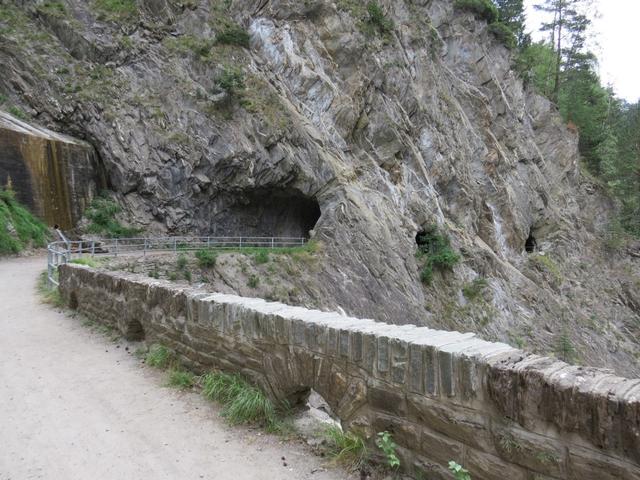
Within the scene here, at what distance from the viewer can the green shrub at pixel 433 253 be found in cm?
2686

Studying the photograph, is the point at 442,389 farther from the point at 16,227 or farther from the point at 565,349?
the point at 565,349

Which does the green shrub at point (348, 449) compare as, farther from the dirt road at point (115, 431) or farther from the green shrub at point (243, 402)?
the green shrub at point (243, 402)

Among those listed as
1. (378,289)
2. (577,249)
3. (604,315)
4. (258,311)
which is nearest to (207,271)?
(378,289)

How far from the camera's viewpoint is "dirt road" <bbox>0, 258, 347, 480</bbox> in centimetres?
360

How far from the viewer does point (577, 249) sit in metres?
40.6

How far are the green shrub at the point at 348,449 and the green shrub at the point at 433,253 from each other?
23.6m

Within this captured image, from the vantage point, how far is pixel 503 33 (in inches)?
1731

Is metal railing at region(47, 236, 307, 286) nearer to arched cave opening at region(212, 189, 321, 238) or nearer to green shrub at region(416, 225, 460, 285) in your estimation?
arched cave opening at region(212, 189, 321, 238)

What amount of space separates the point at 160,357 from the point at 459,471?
14.2ft

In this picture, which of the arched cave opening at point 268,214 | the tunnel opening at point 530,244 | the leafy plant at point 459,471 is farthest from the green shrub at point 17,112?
the tunnel opening at point 530,244

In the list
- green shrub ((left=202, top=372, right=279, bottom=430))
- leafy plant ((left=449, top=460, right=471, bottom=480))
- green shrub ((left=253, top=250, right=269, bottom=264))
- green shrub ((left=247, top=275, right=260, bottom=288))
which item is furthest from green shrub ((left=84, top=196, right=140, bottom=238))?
leafy plant ((left=449, top=460, right=471, bottom=480))

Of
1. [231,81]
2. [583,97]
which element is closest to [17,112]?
[231,81]

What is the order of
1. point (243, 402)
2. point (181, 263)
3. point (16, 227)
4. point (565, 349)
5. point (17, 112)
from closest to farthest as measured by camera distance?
1. point (243, 402)
2. point (181, 263)
3. point (16, 227)
4. point (17, 112)
5. point (565, 349)

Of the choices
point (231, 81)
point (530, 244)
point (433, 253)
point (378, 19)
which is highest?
point (378, 19)
